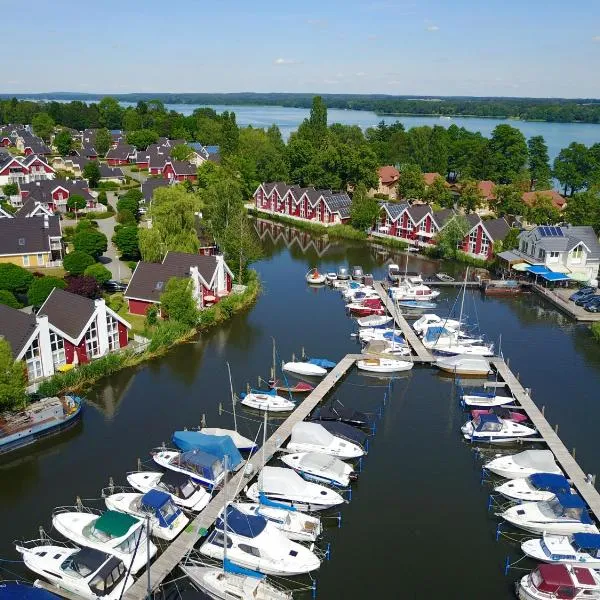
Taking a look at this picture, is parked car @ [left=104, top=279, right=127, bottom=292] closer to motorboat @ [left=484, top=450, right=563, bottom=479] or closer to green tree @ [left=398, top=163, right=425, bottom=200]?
motorboat @ [left=484, top=450, right=563, bottom=479]

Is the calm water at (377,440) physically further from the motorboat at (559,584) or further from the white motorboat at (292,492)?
the white motorboat at (292,492)

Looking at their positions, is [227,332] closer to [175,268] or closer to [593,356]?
[175,268]

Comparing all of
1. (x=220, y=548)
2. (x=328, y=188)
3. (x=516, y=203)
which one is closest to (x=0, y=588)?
(x=220, y=548)

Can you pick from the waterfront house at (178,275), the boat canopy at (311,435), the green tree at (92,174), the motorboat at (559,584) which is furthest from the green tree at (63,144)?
the motorboat at (559,584)

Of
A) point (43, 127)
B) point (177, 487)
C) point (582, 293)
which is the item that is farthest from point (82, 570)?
point (43, 127)

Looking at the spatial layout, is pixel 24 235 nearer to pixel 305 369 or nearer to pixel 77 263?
pixel 77 263
